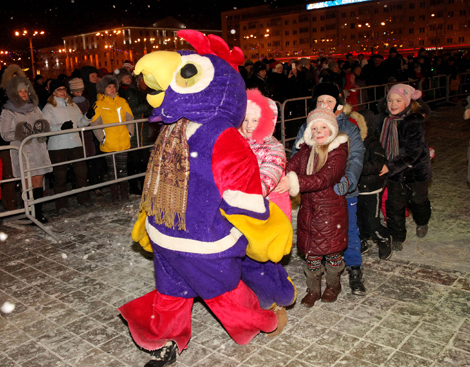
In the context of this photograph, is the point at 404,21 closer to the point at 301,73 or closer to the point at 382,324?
the point at 301,73

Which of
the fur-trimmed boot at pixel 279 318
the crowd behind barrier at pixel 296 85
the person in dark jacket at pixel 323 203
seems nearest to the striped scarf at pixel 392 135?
the crowd behind barrier at pixel 296 85

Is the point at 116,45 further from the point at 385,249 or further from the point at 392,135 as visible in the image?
the point at 385,249

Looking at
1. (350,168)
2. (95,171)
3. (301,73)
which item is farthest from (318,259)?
(301,73)

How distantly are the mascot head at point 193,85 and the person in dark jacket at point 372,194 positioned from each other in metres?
2.15

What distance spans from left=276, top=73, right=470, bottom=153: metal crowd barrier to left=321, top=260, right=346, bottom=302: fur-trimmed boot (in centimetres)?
497

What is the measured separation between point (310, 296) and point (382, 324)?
65cm

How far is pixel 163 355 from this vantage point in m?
3.18

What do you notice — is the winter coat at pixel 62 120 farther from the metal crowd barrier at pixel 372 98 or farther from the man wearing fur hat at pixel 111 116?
the metal crowd barrier at pixel 372 98

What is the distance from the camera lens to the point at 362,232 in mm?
5070

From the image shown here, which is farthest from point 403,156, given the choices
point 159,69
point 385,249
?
point 159,69

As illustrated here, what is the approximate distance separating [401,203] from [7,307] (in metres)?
4.19

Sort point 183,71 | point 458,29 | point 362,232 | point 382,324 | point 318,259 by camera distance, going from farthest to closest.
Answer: point 458,29 → point 362,232 → point 318,259 → point 382,324 → point 183,71

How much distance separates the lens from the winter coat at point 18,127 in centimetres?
644

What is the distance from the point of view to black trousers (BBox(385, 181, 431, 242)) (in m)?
5.16
